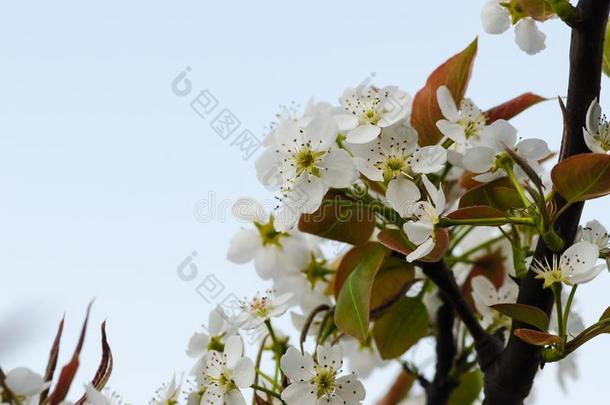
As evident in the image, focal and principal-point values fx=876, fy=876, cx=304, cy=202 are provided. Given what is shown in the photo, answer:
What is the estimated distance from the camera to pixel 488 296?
0.98 m

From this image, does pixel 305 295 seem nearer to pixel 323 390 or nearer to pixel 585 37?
pixel 323 390

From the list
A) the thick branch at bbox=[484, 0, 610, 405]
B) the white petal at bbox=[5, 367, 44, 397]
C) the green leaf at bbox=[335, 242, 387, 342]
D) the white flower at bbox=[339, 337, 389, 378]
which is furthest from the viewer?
the white flower at bbox=[339, 337, 389, 378]

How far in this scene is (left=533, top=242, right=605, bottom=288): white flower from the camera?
2.28 feet

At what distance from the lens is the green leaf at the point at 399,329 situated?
1.01 meters

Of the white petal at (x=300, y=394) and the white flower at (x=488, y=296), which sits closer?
the white petal at (x=300, y=394)

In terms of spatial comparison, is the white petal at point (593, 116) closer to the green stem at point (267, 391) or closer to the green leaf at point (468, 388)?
the green stem at point (267, 391)

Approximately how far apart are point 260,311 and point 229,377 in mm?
101

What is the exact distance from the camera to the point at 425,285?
103 cm

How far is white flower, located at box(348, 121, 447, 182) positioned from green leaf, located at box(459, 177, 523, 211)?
1.8 inches

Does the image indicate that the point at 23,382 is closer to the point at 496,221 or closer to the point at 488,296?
the point at 496,221

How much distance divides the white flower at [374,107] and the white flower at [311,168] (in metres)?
0.02

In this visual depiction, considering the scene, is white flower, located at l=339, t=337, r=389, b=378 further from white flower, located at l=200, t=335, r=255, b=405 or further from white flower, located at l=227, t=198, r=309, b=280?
white flower, located at l=200, t=335, r=255, b=405

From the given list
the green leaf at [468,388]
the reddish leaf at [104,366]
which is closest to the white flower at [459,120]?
the reddish leaf at [104,366]

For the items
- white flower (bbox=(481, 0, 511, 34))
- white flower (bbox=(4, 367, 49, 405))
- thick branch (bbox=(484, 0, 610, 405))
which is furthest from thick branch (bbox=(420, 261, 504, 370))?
white flower (bbox=(4, 367, 49, 405))
